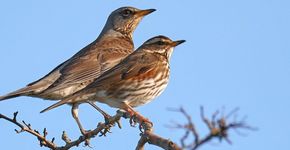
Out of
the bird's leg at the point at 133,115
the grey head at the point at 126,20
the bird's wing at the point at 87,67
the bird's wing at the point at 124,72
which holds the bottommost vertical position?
the bird's leg at the point at 133,115

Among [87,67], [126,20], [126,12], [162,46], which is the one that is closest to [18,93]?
[87,67]

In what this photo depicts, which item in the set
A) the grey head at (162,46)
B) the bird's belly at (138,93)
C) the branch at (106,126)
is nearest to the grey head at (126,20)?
the grey head at (162,46)

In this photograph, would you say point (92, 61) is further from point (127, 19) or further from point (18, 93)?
point (127, 19)

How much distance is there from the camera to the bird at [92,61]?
10.4m

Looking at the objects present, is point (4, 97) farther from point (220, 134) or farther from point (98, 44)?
point (220, 134)

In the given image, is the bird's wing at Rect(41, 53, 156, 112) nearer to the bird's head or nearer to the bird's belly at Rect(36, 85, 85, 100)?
the bird's belly at Rect(36, 85, 85, 100)

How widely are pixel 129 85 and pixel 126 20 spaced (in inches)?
179

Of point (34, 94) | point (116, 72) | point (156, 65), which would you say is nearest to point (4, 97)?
point (34, 94)

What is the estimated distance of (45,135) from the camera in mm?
8016

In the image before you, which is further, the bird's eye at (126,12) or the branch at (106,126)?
the bird's eye at (126,12)

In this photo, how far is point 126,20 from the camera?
13.7m

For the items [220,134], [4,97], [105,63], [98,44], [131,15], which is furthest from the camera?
[131,15]

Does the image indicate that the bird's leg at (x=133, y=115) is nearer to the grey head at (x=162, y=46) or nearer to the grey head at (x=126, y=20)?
the grey head at (x=162, y=46)

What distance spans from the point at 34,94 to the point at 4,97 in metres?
0.68
